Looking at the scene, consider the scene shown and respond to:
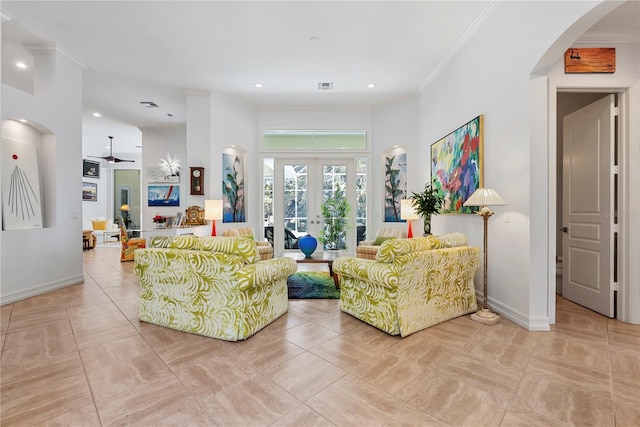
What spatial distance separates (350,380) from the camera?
193 cm

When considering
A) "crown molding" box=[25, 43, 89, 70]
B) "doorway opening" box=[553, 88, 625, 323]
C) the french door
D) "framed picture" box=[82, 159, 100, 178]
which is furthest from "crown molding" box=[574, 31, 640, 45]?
"framed picture" box=[82, 159, 100, 178]

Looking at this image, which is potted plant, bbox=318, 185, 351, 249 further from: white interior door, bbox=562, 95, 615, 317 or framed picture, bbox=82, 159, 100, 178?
framed picture, bbox=82, 159, 100, 178

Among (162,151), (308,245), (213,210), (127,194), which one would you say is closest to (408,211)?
(308,245)

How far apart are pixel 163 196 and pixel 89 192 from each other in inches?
170

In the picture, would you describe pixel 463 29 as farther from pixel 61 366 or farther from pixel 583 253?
pixel 61 366

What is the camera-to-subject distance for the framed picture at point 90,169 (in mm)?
9766

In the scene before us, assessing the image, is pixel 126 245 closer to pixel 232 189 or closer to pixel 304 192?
pixel 232 189

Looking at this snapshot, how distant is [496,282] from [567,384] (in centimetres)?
143

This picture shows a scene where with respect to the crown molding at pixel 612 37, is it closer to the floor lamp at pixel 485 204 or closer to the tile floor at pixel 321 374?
the floor lamp at pixel 485 204

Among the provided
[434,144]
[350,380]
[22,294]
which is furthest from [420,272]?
[22,294]

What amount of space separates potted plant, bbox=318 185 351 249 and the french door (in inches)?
1.9

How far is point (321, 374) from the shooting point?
2004 mm

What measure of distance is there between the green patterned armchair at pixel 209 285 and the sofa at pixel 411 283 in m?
0.77

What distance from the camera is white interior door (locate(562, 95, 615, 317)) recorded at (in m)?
3.08
